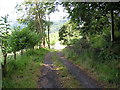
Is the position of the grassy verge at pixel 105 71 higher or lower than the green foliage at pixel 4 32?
lower

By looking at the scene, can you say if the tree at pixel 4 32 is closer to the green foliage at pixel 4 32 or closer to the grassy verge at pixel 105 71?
the green foliage at pixel 4 32

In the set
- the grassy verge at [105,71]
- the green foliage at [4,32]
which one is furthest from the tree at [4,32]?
the grassy verge at [105,71]

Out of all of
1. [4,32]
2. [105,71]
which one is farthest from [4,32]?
[105,71]

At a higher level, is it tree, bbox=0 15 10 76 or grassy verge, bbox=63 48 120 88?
tree, bbox=0 15 10 76

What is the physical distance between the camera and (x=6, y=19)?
15.6ft

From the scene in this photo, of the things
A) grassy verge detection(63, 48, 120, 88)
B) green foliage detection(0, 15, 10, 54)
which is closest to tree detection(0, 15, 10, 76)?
green foliage detection(0, 15, 10, 54)

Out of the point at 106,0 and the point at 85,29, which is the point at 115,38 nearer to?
the point at 85,29

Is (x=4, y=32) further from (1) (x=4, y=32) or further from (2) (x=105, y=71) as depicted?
(2) (x=105, y=71)

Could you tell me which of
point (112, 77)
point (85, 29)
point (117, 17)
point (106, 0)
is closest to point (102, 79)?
point (112, 77)

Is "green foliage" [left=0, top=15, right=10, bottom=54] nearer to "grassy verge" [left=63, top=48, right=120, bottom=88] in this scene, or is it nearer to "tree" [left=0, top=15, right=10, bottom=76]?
"tree" [left=0, top=15, right=10, bottom=76]

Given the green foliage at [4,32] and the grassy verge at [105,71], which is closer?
the green foliage at [4,32]

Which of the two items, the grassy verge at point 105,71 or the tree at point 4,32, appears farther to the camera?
the grassy verge at point 105,71

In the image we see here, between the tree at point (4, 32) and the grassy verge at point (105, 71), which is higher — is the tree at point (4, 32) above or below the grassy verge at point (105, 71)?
above

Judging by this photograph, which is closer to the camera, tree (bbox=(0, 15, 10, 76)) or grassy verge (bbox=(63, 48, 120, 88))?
tree (bbox=(0, 15, 10, 76))
